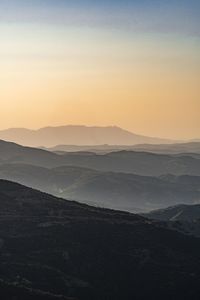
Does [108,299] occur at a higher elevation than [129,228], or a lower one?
lower

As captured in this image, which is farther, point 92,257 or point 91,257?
point 92,257

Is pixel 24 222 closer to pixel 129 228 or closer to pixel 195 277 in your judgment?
pixel 129 228

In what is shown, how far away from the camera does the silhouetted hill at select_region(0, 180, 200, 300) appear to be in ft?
426

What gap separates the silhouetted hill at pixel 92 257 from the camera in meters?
130

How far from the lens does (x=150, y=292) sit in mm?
131500

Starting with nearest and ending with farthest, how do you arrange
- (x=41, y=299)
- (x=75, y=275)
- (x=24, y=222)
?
(x=41, y=299) → (x=75, y=275) → (x=24, y=222)

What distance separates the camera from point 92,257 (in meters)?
151

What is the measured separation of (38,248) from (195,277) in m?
43.7

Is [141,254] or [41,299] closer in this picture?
[41,299]

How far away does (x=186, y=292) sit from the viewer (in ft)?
433

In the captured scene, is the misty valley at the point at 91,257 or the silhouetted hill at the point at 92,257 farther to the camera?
the silhouetted hill at the point at 92,257

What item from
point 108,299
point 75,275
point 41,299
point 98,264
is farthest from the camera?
point 98,264

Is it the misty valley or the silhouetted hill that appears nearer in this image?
the misty valley

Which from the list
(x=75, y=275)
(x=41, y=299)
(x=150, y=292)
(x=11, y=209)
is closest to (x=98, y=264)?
(x=75, y=275)
